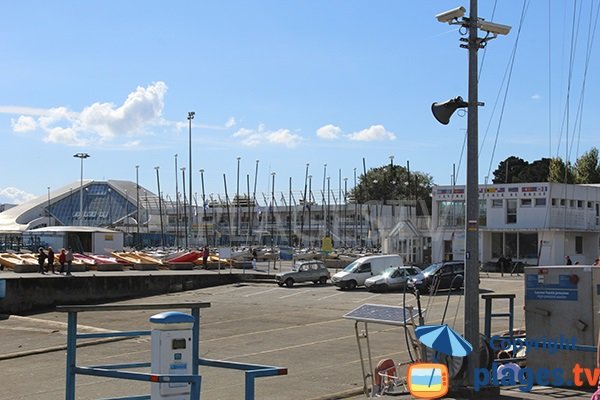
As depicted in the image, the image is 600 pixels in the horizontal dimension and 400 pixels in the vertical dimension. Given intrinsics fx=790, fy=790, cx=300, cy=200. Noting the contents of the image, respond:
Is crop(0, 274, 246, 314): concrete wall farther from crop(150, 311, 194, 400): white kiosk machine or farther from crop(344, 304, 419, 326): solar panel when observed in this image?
crop(150, 311, 194, 400): white kiosk machine

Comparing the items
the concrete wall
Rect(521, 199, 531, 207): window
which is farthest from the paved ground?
Rect(521, 199, 531, 207): window

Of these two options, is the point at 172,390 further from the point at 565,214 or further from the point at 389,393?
the point at 565,214

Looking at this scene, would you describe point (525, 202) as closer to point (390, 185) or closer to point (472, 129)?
point (472, 129)

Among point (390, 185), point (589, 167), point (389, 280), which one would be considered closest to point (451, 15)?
point (389, 280)

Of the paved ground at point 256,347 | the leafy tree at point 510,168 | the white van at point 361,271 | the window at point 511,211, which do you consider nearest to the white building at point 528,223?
the window at point 511,211

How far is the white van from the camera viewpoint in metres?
41.6

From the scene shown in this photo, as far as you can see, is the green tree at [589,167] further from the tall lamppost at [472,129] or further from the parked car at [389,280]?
the tall lamppost at [472,129]

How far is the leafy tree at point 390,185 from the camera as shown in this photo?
13662 cm

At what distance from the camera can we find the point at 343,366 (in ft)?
55.0

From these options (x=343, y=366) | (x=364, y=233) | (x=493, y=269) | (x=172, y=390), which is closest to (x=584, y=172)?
(x=364, y=233)

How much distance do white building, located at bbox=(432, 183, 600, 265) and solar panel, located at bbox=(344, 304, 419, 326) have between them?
43.4m

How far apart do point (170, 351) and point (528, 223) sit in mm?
52246

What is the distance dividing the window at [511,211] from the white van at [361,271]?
1722 centimetres

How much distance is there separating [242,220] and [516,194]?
263 ft
